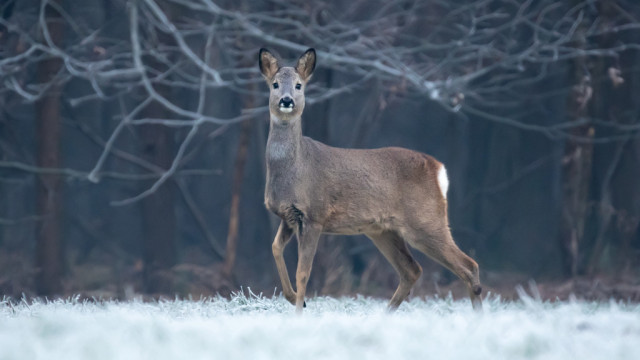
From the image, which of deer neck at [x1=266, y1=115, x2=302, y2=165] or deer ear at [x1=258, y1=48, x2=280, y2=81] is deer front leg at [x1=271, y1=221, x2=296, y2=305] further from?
deer ear at [x1=258, y1=48, x2=280, y2=81]

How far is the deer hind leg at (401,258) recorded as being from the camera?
6.14m

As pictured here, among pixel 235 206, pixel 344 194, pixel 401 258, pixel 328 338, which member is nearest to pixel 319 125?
pixel 235 206

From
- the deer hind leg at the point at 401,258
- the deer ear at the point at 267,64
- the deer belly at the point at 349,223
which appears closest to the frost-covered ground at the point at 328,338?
the deer belly at the point at 349,223

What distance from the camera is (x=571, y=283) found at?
33.2 ft

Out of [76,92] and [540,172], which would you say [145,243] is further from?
[540,172]

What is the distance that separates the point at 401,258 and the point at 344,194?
2.35 feet

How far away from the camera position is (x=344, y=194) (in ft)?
19.4

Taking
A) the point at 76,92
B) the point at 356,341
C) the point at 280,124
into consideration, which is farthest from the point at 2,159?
the point at 356,341

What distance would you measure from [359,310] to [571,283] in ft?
18.1

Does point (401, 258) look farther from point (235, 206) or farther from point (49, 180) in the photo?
point (49, 180)

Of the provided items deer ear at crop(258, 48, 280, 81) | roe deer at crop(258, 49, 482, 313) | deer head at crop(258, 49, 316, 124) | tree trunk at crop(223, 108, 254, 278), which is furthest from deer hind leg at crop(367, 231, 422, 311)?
tree trunk at crop(223, 108, 254, 278)

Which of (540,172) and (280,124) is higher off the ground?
(280,124)

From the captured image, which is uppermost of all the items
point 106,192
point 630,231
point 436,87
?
point 436,87

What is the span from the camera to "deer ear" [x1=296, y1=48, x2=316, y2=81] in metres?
5.89
